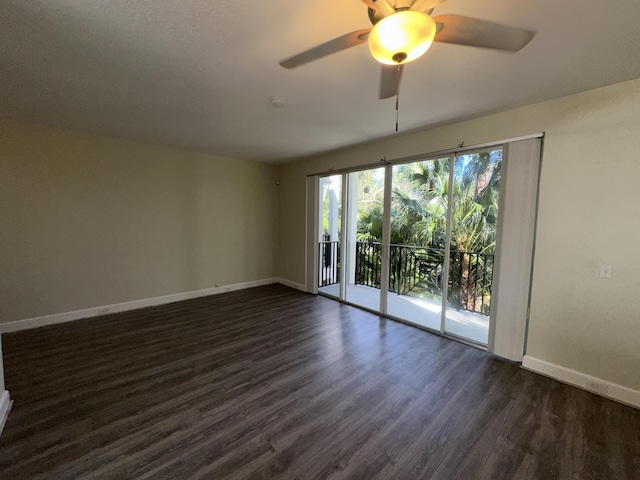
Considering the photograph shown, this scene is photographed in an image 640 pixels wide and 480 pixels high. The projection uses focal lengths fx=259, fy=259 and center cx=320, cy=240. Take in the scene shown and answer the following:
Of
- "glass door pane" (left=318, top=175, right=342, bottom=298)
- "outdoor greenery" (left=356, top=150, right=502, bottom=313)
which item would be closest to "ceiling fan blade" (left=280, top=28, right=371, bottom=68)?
"outdoor greenery" (left=356, top=150, right=502, bottom=313)

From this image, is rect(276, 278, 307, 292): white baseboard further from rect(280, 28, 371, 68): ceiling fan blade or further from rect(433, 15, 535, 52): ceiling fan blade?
rect(433, 15, 535, 52): ceiling fan blade

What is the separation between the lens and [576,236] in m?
2.24

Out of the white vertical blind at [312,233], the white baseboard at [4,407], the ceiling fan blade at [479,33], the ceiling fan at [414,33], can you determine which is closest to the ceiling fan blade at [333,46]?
the ceiling fan at [414,33]

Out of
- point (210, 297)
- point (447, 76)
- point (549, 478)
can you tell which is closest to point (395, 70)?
point (447, 76)

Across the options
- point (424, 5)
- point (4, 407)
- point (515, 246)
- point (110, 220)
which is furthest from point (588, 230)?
point (110, 220)

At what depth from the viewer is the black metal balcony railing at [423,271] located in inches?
124

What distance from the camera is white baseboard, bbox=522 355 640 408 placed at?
2039 millimetres

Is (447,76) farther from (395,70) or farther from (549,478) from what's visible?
(549,478)

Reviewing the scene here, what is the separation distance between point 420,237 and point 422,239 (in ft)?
0.14

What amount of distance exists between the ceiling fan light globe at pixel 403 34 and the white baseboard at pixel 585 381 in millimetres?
2898

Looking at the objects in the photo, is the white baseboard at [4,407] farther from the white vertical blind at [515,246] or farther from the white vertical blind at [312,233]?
the white vertical blind at [515,246]

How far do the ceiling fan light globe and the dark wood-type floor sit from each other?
2.14 m

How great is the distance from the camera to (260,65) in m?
1.85

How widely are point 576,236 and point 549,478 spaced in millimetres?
1832
